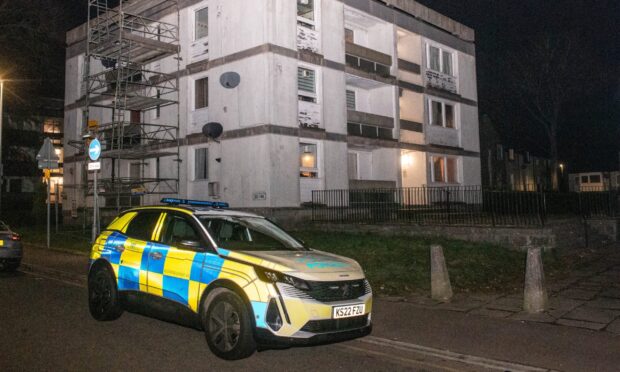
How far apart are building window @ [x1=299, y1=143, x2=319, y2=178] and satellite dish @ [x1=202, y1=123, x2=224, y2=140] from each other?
3188 millimetres

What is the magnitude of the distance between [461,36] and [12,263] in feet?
82.0

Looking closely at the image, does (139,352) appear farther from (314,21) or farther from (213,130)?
(314,21)

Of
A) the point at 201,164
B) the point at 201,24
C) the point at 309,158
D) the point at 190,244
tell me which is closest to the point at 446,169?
the point at 309,158

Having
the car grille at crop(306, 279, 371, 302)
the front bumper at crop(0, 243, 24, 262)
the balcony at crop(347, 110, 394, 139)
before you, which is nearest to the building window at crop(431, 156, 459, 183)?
the balcony at crop(347, 110, 394, 139)

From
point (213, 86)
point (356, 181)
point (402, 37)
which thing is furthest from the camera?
point (402, 37)

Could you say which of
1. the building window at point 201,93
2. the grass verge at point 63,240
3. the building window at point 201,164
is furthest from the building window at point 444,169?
the grass verge at point 63,240

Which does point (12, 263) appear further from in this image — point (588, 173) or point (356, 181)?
point (588, 173)

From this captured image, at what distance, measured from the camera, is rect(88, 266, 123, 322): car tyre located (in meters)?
6.66

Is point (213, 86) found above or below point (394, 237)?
above

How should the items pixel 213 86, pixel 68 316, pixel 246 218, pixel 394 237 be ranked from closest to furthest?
pixel 246 218
pixel 68 316
pixel 394 237
pixel 213 86

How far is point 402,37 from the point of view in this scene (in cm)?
2538

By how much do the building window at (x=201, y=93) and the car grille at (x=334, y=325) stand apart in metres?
16.2

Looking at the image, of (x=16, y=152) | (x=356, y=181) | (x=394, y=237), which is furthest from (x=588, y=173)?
(x=16, y=152)

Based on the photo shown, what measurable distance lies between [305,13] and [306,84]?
2.93m
